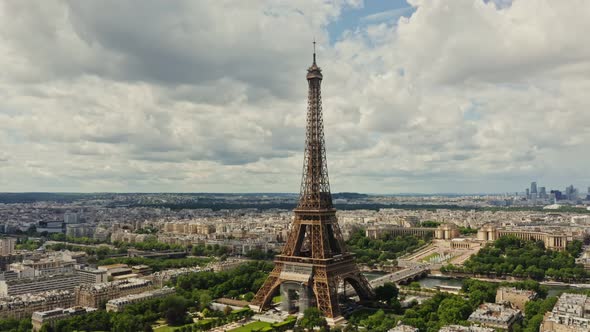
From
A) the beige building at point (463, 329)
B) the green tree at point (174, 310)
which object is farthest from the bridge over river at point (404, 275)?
the beige building at point (463, 329)

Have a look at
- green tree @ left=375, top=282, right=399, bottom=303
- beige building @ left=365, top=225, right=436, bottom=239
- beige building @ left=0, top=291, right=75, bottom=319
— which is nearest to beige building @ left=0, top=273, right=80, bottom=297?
beige building @ left=0, top=291, right=75, bottom=319

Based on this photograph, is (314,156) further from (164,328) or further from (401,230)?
(401,230)

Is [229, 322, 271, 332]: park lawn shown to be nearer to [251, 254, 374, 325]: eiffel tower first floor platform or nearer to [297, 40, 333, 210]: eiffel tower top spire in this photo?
[251, 254, 374, 325]: eiffel tower first floor platform

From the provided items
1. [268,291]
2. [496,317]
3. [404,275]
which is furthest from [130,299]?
[404,275]

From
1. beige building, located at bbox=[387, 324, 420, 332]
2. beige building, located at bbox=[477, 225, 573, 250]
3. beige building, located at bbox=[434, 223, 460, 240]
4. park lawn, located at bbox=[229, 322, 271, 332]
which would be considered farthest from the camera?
beige building, located at bbox=[434, 223, 460, 240]

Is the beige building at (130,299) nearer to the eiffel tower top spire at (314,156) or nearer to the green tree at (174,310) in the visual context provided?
the green tree at (174,310)

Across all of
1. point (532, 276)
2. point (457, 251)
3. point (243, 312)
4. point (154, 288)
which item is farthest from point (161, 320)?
point (457, 251)

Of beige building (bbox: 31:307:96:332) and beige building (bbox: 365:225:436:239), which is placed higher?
beige building (bbox: 365:225:436:239)
